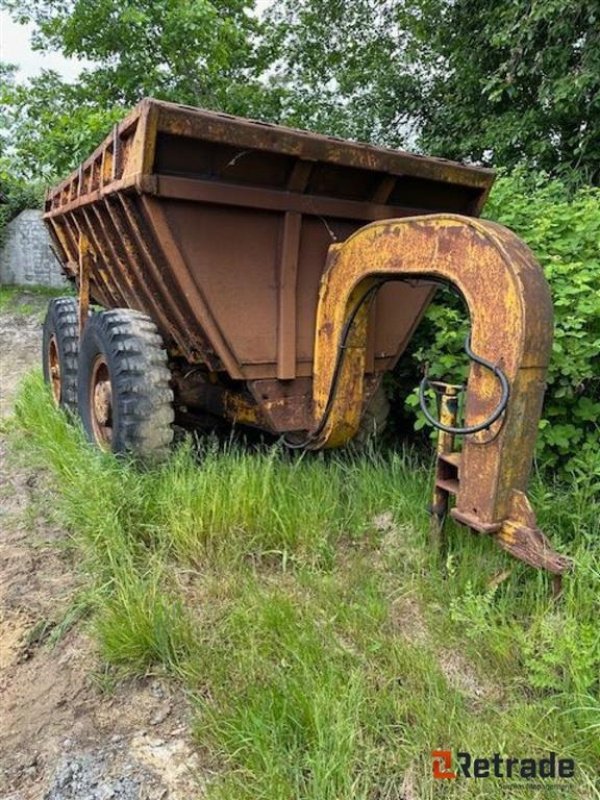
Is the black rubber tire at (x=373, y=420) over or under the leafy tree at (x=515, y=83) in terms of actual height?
under

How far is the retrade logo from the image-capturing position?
1.47 metres

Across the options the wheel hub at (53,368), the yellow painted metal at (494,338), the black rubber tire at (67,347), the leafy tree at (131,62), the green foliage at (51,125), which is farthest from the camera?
the leafy tree at (131,62)

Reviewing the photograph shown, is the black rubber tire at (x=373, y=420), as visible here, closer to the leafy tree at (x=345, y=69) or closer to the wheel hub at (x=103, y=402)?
the wheel hub at (x=103, y=402)

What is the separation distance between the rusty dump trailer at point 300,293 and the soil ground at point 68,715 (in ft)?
3.10

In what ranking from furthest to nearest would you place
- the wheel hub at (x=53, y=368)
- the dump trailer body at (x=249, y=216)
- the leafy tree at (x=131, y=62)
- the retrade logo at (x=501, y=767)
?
1. the leafy tree at (x=131, y=62)
2. the wheel hub at (x=53, y=368)
3. the dump trailer body at (x=249, y=216)
4. the retrade logo at (x=501, y=767)

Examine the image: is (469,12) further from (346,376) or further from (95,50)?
(346,376)

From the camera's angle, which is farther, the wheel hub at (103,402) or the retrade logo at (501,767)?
the wheel hub at (103,402)

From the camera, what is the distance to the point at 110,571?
247 cm

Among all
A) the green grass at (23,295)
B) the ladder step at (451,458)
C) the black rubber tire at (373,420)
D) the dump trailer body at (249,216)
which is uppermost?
the dump trailer body at (249,216)

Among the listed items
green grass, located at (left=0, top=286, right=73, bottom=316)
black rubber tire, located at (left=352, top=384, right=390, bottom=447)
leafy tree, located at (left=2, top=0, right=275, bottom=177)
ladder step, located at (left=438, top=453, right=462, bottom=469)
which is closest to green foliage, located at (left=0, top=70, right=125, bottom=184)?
leafy tree, located at (left=2, top=0, right=275, bottom=177)

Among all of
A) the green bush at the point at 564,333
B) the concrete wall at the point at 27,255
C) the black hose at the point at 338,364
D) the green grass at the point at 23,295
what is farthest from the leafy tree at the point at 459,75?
the concrete wall at the point at 27,255

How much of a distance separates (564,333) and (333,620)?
1735mm

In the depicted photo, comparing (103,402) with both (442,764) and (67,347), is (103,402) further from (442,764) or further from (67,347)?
(442,764)

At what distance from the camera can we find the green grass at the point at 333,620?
61.2 inches
